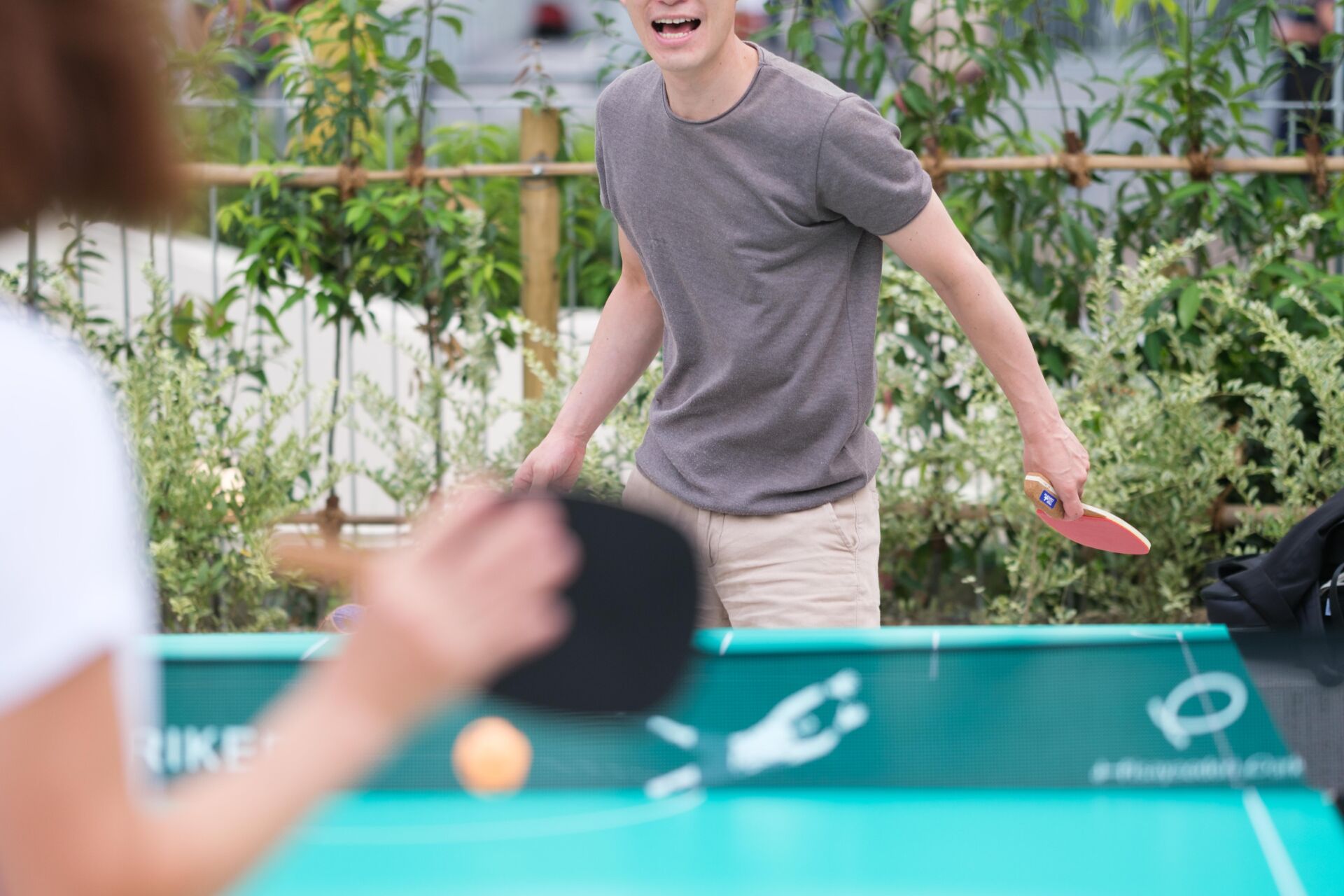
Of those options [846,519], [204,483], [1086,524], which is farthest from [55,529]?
[204,483]

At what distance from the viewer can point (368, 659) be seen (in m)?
0.78

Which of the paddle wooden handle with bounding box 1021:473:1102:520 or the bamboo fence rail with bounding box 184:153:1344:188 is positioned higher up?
the bamboo fence rail with bounding box 184:153:1344:188

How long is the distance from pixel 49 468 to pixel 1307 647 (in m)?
1.67

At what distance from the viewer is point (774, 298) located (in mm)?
2107

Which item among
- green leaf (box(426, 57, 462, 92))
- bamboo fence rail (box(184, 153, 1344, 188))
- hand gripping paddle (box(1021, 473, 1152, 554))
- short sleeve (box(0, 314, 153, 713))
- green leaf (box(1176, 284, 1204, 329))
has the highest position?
green leaf (box(426, 57, 462, 92))

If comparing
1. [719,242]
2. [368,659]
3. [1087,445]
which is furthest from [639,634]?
[1087,445]

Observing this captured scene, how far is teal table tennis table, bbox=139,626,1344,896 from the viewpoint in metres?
1.73

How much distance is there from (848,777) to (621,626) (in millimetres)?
815

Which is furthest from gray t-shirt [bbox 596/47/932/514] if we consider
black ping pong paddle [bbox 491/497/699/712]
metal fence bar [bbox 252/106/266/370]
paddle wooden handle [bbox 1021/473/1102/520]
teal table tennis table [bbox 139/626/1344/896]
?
metal fence bar [bbox 252/106/266/370]

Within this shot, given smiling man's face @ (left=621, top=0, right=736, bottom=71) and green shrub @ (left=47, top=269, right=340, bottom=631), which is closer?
smiling man's face @ (left=621, top=0, right=736, bottom=71)

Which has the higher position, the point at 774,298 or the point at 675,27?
the point at 675,27

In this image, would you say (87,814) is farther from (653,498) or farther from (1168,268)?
(1168,268)

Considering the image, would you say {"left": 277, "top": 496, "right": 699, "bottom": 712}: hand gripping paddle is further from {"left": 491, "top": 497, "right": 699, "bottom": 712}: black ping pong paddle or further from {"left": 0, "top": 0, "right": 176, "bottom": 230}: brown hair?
{"left": 0, "top": 0, "right": 176, "bottom": 230}: brown hair

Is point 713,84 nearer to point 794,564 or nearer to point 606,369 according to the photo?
point 606,369
